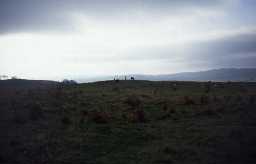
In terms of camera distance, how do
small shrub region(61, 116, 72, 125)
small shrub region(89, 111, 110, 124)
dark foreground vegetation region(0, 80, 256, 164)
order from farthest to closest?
1. small shrub region(89, 111, 110, 124)
2. small shrub region(61, 116, 72, 125)
3. dark foreground vegetation region(0, 80, 256, 164)

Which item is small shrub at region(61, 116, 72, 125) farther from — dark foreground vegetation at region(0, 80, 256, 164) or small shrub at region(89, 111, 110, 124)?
small shrub at region(89, 111, 110, 124)

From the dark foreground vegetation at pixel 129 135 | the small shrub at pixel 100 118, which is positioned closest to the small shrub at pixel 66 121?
the dark foreground vegetation at pixel 129 135

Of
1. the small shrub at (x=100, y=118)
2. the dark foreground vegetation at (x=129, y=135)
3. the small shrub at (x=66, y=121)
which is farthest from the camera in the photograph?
the small shrub at (x=100, y=118)

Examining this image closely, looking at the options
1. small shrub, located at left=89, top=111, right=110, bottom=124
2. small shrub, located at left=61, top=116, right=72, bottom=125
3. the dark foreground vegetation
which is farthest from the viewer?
small shrub, located at left=89, top=111, right=110, bottom=124

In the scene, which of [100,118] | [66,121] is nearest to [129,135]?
[100,118]

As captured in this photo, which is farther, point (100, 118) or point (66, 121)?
point (100, 118)

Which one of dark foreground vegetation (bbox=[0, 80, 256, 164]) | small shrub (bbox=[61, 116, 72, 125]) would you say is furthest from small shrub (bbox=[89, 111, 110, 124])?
small shrub (bbox=[61, 116, 72, 125])

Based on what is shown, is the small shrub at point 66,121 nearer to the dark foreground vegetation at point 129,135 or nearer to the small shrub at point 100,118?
the dark foreground vegetation at point 129,135

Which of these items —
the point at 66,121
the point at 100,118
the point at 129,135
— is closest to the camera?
the point at 129,135

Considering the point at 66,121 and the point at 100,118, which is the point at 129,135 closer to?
the point at 100,118

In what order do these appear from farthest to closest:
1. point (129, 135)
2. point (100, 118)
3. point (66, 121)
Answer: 1. point (100, 118)
2. point (66, 121)
3. point (129, 135)

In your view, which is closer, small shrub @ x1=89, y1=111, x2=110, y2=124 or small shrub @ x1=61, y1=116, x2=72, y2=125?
small shrub @ x1=61, y1=116, x2=72, y2=125

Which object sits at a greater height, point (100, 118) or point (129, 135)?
point (100, 118)

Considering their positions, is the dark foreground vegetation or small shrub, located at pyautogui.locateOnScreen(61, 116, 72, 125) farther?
small shrub, located at pyautogui.locateOnScreen(61, 116, 72, 125)
